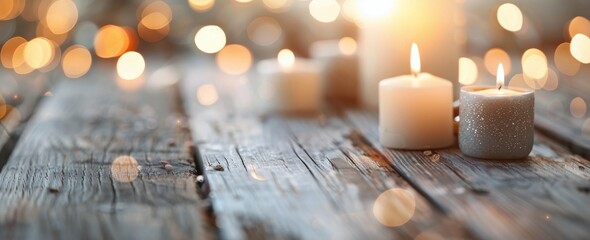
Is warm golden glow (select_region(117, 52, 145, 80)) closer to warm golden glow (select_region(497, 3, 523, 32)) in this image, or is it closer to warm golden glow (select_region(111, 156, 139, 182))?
warm golden glow (select_region(111, 156, 139, 182))

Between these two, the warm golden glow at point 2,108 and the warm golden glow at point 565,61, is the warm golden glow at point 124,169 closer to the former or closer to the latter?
the warm golden glow at point 2,108

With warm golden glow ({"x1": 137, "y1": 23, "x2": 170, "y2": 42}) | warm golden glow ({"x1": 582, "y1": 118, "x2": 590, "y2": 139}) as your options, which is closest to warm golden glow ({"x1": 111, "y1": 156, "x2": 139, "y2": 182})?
warm golden glow ({"x1": 582, "y1": 118, "x2": 590, "y2": 139})

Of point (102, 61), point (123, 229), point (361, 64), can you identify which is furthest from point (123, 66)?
point (123, 229)

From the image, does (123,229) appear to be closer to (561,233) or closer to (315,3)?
(561,233)

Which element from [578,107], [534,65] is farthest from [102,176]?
[534,65]

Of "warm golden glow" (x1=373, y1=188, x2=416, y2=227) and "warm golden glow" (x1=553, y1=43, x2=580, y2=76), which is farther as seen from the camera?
"warm golden glow" (x1=553, y1=43, x2=580, y2=76)

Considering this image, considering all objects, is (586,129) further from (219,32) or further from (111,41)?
(111,41)
